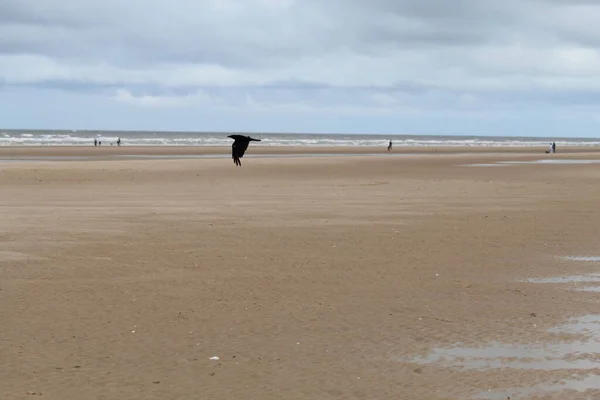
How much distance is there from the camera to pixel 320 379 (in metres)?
6.95

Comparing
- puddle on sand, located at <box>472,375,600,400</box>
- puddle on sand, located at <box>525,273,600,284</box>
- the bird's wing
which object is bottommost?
puddle on sand, located at <box>472,375,600,400</box>

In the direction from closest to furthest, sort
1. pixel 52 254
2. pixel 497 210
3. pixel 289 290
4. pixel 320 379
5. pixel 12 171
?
1. pixel 320 379
2. pixel 289 290
3. pixel 52 254
4. pixel 497 210
5. pixel 12 171

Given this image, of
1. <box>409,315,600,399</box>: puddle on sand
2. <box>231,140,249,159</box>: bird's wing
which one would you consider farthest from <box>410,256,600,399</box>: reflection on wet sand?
<box>231,140,249,159</box>: bird's wing

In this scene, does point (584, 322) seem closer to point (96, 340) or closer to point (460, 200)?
point (96, 340)

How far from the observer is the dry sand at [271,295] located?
698cm

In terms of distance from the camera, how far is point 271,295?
1030cm

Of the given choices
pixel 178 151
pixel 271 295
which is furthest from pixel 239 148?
pixel 178 151

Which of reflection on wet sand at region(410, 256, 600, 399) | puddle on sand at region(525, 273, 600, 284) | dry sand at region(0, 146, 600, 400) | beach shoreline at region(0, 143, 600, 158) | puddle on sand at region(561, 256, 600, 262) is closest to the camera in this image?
reflection on wet sand at region(410, 256, 600, 399)

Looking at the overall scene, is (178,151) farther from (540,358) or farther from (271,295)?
(540,358)

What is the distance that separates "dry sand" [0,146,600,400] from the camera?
6.98 m

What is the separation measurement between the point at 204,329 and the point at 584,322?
3.96 metres

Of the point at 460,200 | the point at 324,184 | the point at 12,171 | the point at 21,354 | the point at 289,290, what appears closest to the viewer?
the point at 21,354

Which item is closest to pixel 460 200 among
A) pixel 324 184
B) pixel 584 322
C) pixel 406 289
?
pixel 324 184

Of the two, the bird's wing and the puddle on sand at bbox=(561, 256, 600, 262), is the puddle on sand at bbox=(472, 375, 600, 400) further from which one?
the bird's wing
